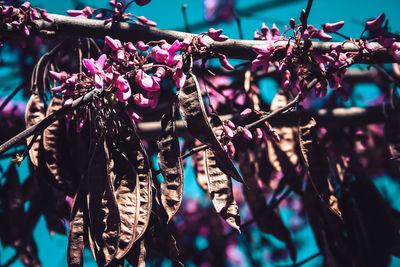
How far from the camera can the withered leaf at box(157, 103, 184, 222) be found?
3.77 feet

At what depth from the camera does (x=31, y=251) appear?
215 cm

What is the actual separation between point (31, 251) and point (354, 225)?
1919mm

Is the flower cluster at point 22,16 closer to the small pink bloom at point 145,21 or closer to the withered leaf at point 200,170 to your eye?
the small pink bloom at point 145,21

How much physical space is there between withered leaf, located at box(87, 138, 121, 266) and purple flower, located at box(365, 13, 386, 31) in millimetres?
1134

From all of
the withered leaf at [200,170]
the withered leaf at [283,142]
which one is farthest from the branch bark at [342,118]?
the withered leaf at [283,142]

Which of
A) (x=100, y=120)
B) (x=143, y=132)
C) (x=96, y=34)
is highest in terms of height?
(x=96, y=34)

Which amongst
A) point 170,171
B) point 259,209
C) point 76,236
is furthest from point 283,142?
point 76,236

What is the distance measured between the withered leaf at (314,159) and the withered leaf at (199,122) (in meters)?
0.42

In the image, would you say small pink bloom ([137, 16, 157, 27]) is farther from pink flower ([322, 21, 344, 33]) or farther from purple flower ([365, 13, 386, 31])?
purple flower ([365, 13, 386, 31])

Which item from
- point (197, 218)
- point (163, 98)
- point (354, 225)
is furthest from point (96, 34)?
point (197, 218)

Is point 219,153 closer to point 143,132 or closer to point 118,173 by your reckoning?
point 118,173

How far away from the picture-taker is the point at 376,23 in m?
1.39

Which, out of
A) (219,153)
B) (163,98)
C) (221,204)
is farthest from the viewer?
(163,98)

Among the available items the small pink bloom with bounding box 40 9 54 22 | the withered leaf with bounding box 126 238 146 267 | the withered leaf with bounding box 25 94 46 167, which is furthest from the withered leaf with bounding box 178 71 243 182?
the withered leaf with bounding box 25 94 46 167
